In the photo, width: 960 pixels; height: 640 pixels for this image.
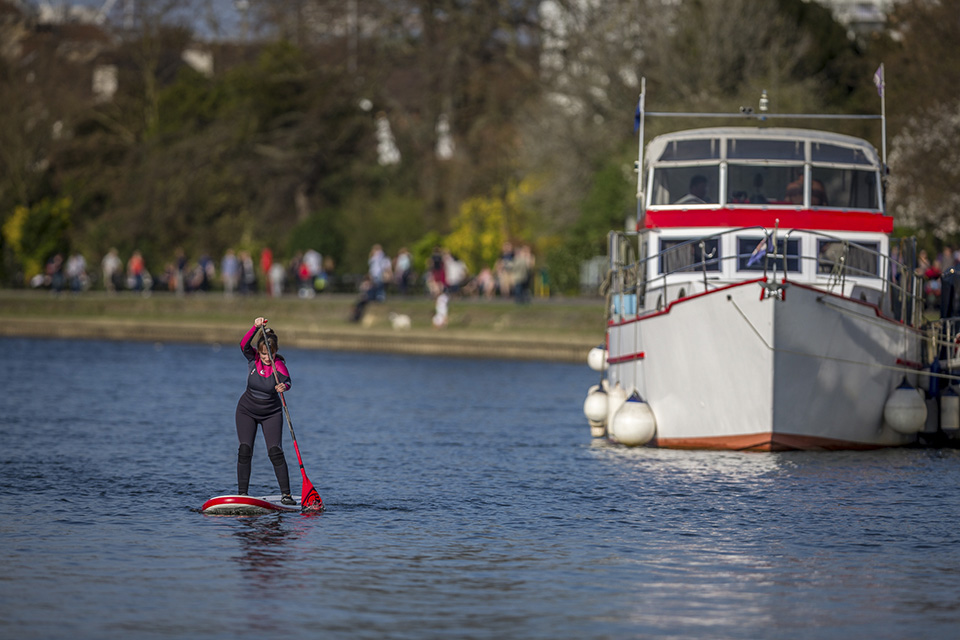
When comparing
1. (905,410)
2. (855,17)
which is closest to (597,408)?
(905,410)

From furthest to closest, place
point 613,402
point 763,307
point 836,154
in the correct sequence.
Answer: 1. point 836,154
2. point 613,402
3. point 763,307

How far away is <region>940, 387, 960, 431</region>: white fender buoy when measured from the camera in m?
23.5

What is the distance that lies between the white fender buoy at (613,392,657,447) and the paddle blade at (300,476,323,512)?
266 inches

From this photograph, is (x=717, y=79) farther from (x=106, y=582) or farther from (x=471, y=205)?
(x=106, y=582)

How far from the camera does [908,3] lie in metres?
45.7

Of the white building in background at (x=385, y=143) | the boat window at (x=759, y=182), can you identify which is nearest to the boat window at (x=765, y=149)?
the boat window at (x=759, y=182)

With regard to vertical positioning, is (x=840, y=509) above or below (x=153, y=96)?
below

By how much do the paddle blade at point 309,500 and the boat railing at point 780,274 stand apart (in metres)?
7.18

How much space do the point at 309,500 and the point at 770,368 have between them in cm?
713

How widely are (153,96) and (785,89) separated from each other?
36.8 m

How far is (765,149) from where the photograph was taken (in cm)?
2442

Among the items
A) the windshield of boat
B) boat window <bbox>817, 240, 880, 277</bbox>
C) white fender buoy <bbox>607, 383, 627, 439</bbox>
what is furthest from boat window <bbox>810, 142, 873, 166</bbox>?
white fender buoy <bbox>607, 383, 627, 439</bbox>

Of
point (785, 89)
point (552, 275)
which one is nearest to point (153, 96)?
point (552, 275)

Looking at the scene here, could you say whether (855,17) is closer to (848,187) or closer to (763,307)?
(848,187)
